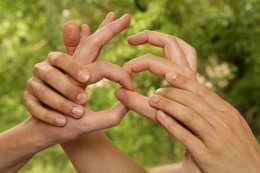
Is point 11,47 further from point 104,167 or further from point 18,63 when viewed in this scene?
point 104,167

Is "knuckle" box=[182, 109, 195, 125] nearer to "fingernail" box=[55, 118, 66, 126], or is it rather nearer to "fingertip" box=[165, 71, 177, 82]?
"fingertip" box=[165, 71, 177, 82]

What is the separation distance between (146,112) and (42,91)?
0.52ft

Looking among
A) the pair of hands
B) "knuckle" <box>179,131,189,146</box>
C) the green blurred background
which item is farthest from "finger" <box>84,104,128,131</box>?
the green blurred background

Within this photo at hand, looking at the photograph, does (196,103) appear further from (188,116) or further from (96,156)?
(96,156)

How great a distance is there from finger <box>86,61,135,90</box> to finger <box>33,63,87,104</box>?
0.18 ft

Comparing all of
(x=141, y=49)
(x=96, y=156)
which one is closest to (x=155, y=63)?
(x=96, y=156)

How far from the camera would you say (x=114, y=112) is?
73cm

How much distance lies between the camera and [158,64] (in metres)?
0.75

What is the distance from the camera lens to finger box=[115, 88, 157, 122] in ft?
2.44

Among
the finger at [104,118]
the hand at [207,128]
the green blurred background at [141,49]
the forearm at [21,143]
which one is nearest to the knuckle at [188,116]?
the hand at [207,128]

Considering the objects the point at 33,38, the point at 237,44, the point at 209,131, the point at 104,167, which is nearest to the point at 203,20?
the point at 237,44

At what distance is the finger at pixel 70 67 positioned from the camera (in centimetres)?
72

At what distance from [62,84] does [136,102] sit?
12 centimetres

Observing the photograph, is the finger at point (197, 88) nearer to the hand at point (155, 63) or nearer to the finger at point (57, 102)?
the hand at point (155, 63)
